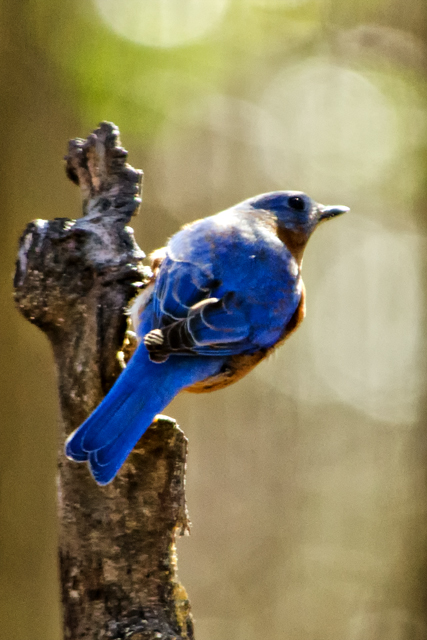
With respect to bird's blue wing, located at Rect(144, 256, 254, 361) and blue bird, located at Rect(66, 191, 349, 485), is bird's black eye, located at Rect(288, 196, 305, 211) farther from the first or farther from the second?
bird's blue wing, located at Rect(144, 256, 254, 361)

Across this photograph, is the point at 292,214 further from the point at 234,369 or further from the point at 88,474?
the point at 88,474

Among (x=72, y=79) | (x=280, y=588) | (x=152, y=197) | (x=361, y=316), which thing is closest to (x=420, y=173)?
(x=361, y=316)

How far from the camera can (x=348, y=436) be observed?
313cm

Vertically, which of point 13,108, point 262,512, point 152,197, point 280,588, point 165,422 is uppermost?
point 13,108

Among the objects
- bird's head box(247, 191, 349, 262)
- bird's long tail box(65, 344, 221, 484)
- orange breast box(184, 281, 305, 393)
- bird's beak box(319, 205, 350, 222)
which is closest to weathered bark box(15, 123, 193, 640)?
bird's long tail box(65, 344, 221, 484)

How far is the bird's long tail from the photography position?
1.35 m

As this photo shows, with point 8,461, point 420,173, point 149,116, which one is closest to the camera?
point 8,461

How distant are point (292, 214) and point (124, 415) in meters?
0.99

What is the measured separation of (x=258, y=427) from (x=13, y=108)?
5.48ft

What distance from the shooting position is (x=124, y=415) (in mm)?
1403

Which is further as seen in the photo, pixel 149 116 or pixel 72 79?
pixel 149 116

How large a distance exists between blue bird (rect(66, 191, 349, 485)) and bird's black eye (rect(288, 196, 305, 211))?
0.52 ft

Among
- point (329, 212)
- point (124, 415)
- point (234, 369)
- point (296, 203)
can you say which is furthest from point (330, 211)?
point (124, 415)

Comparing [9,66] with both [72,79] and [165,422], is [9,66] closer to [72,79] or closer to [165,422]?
[72,79]
